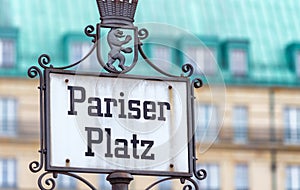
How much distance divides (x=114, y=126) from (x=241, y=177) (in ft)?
232

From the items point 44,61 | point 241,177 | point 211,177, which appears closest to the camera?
point 44,61

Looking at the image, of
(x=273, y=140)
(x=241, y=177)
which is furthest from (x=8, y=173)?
(x=273, y=140)

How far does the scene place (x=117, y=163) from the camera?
32.9 feet

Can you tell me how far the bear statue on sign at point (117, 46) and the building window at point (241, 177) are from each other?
229 ft

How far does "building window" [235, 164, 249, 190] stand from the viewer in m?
79.9

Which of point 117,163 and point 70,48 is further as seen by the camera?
point 70,48

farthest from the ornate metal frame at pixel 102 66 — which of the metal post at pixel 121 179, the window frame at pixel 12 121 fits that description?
the window frame at pixel 12 121

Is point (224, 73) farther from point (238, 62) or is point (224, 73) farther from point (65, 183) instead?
point (65, 183)

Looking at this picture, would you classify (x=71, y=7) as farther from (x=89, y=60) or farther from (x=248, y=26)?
(x=89, y=60)

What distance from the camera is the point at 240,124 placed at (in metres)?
80.8

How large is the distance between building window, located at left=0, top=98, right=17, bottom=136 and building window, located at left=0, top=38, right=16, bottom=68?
5.67 feet

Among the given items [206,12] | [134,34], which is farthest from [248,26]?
[134,34]

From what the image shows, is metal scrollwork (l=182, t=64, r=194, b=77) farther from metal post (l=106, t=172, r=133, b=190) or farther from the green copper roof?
the green copper roof

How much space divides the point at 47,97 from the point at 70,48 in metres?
70.1
